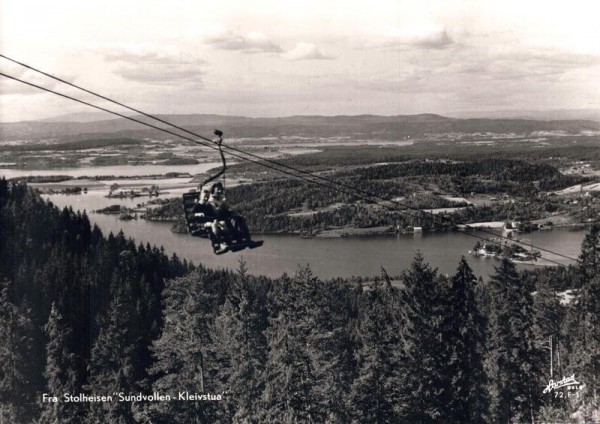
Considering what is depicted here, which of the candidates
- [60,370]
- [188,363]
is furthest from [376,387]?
[60,370]

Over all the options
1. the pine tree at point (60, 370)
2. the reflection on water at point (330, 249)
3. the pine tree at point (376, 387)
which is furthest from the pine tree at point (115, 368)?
the reflection on water at point (330, 249)

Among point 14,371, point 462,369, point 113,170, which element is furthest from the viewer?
point 113,170

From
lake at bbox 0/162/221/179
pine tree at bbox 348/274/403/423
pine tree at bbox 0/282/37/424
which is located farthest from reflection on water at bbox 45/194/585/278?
pine tree at bbox 348/274/403/423

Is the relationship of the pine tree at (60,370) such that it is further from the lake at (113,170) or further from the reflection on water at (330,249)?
the lake at (113,170)

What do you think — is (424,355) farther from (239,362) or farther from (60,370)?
(60,370)

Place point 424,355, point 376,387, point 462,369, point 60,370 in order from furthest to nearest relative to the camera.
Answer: point 60,370
point 376,387
point 462,369
point 424,355

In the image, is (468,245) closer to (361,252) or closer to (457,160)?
(361,252)

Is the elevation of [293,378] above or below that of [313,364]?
below

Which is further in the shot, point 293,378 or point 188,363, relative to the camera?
point 188,363
